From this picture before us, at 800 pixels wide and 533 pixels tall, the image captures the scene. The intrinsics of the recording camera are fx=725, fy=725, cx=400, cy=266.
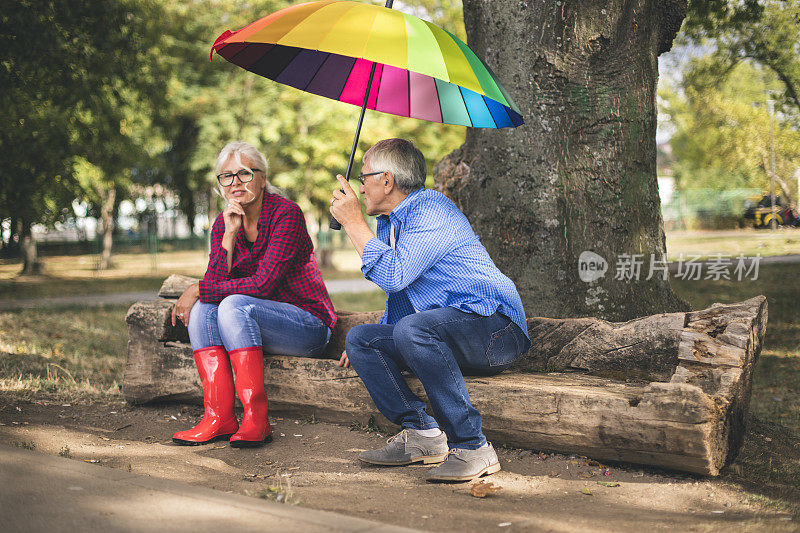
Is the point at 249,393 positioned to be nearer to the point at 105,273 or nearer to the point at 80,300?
the point at 80,300

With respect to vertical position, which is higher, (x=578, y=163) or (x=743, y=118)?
(x=743, y=118)

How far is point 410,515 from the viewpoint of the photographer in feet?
9.57

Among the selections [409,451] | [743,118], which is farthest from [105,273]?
[409,451]

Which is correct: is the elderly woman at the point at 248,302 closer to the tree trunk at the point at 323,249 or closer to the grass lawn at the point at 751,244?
the grass lawn at the point at 751,244

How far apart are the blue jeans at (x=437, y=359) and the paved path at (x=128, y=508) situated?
1019 mm

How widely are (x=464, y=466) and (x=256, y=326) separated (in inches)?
56.6

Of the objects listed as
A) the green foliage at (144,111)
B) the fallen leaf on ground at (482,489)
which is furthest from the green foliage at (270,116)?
the fallen leaf on ground at (482,489)

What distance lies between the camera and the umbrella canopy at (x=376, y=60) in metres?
3.27

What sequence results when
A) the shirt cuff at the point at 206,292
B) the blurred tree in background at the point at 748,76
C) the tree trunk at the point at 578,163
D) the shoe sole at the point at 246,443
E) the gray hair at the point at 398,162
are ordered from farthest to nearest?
the blurred tree in background at the point at 748,76 → the tree trunk at the point at 578,163 → the shirt cuff at the point at 206,292 → the shoe sole at the point at 246,443 → the gray hair at the point at 398,162

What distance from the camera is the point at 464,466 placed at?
11.2 ft

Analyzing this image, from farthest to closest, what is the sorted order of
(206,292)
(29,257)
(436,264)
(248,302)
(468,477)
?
(29,257) → (206,292) → (248,302) → (436,264) → (468,477)

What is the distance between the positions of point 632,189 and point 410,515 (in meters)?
3.25

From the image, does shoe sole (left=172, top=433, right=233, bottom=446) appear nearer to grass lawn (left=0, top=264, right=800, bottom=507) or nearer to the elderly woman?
the elderly woman

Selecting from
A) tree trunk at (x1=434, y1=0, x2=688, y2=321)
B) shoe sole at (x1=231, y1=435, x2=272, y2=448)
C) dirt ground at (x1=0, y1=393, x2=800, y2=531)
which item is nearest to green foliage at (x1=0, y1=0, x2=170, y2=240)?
dirt ground at (x1=0, y1=393, x2=800, y2=531)
